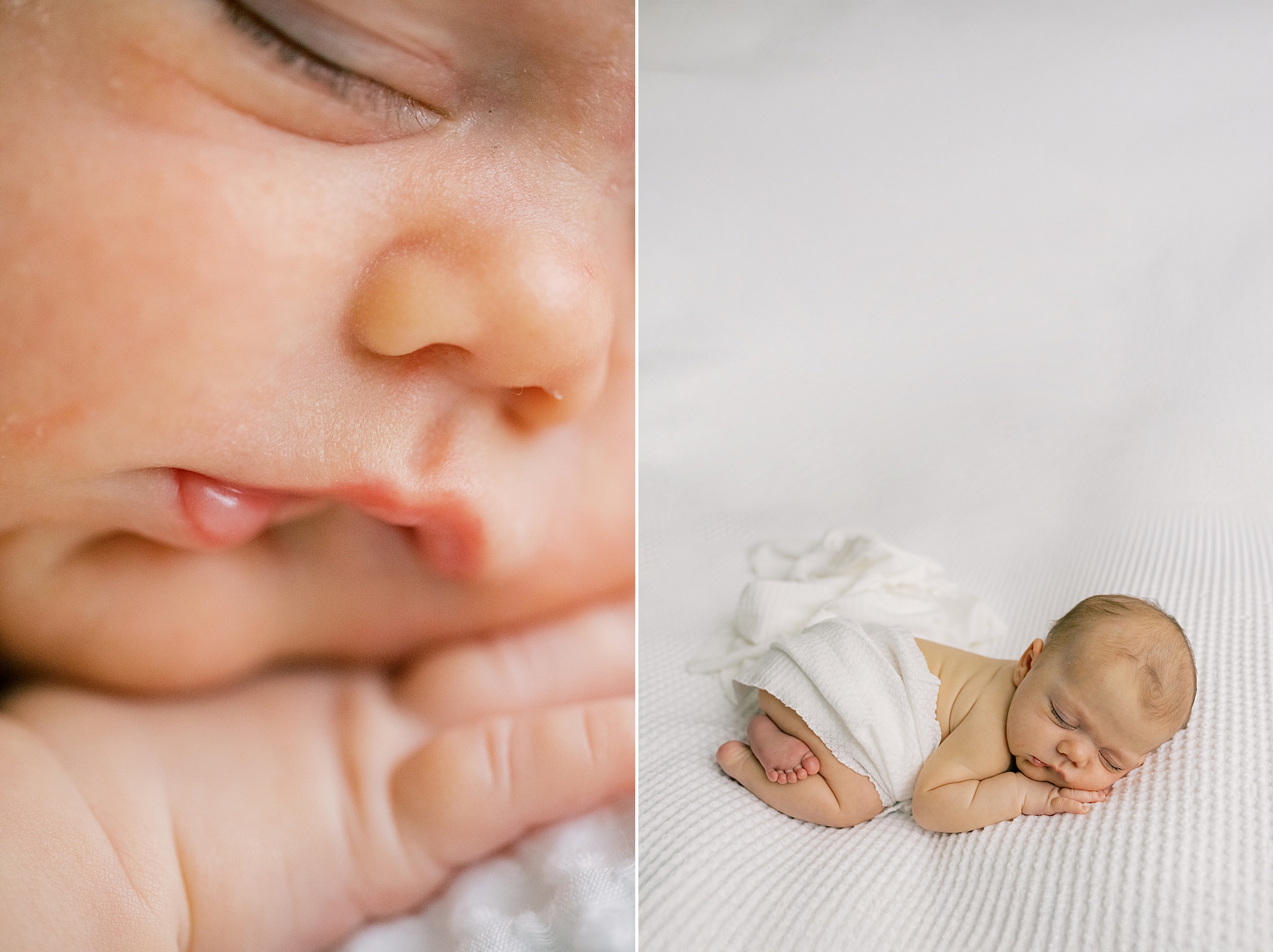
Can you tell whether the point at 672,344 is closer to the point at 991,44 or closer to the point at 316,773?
the point at 991,44

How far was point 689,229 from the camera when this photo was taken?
110 cm

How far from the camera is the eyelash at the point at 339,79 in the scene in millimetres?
247

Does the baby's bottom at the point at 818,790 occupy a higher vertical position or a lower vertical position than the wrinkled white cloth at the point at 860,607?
lower

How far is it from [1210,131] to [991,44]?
25 cm

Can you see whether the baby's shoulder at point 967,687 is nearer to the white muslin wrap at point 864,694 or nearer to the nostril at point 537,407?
the white muslin wrap at point 864,694

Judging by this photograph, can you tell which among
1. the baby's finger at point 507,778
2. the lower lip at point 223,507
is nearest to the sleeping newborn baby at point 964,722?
the baby's finger at point 507,778

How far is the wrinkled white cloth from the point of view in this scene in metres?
0.71

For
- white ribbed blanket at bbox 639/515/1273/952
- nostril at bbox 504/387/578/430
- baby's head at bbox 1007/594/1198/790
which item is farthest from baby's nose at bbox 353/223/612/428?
baby's head at bbox 1007/594/1198/790

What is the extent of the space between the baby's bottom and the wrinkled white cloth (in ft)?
0.30

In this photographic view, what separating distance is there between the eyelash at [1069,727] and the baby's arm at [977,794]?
16mm

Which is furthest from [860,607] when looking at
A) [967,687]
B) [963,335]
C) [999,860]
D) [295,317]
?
[295,317]

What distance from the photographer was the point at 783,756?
22.4 inches

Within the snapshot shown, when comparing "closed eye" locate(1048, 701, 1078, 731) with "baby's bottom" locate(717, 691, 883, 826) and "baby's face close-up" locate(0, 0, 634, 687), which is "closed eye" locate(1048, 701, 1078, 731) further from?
"baby's face close-up" locate(0, 0, 634, 687)

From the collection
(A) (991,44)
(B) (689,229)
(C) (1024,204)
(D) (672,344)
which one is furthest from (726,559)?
(A) (991,44)
